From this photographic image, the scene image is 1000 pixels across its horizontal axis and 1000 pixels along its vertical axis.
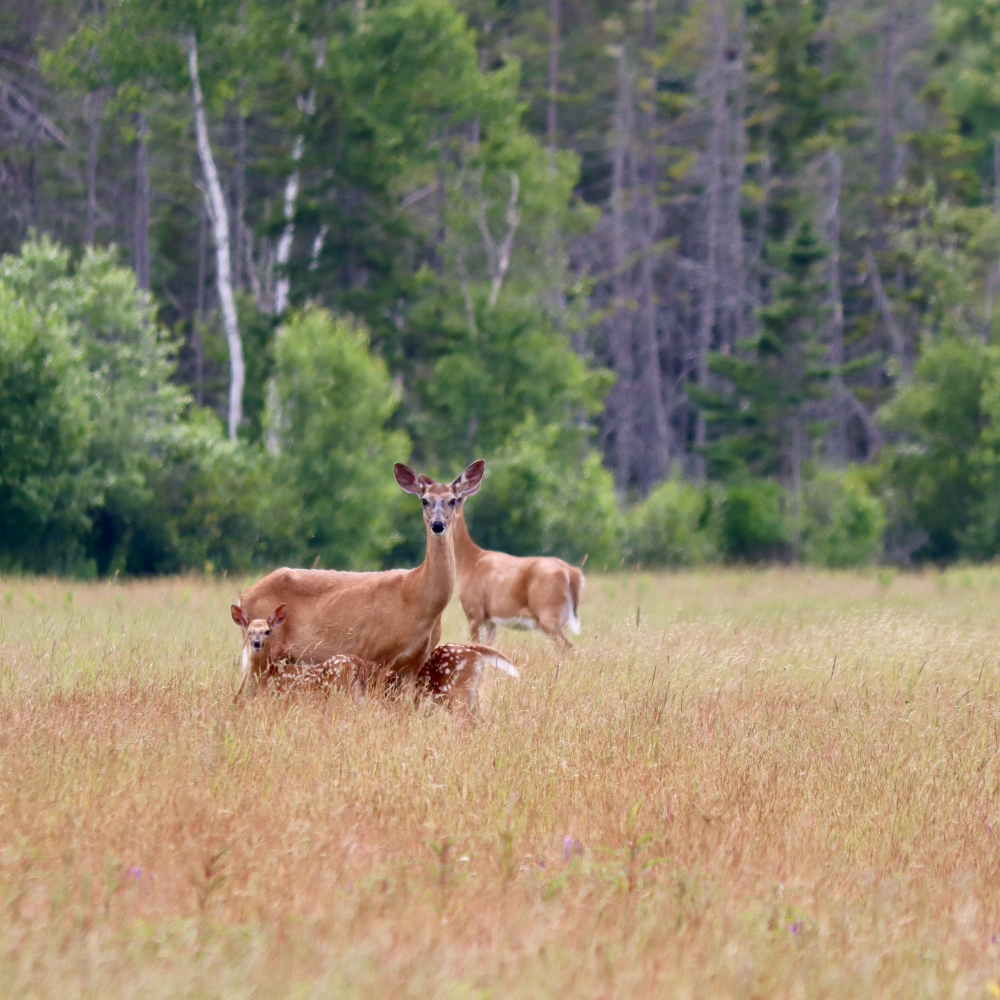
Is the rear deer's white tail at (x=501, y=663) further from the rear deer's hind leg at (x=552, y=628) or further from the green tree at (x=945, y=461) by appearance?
the green tree at (x=945, y=461)

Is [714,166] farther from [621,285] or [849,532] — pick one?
[849,532]

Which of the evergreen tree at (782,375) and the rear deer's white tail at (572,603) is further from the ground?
the evergreen tree at (782,375)

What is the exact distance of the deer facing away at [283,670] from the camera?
25.8 feet

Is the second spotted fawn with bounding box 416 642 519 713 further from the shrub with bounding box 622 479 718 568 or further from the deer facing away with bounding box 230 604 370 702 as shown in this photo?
the shrub with bounding box 622 479 718 568

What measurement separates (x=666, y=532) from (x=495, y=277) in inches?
299

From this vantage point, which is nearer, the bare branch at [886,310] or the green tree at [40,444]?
the green tree at [40,444]

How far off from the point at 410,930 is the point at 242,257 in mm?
39590

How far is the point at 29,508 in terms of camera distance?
2136 cm

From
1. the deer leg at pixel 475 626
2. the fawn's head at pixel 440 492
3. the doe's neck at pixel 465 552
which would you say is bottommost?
the deer leg at pixel 475 626

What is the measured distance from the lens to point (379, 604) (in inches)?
327

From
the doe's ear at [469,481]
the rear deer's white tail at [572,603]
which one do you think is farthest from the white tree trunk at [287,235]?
the doe's ear at [469,481]

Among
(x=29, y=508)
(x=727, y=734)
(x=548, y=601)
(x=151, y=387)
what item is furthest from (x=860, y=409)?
(x=727, y=734)

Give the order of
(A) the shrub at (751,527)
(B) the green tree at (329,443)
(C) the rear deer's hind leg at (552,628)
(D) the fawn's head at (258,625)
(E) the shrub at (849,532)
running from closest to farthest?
(D) the fawn's head at (258,625) < (C) the rear deer's hind leg at (552,628) < (B) the green tree at (329,443) < (E) the shrub at (849,532) < (A) the shrub at (751,527)

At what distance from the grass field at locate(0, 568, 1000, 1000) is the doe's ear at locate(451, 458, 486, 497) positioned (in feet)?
4.33
